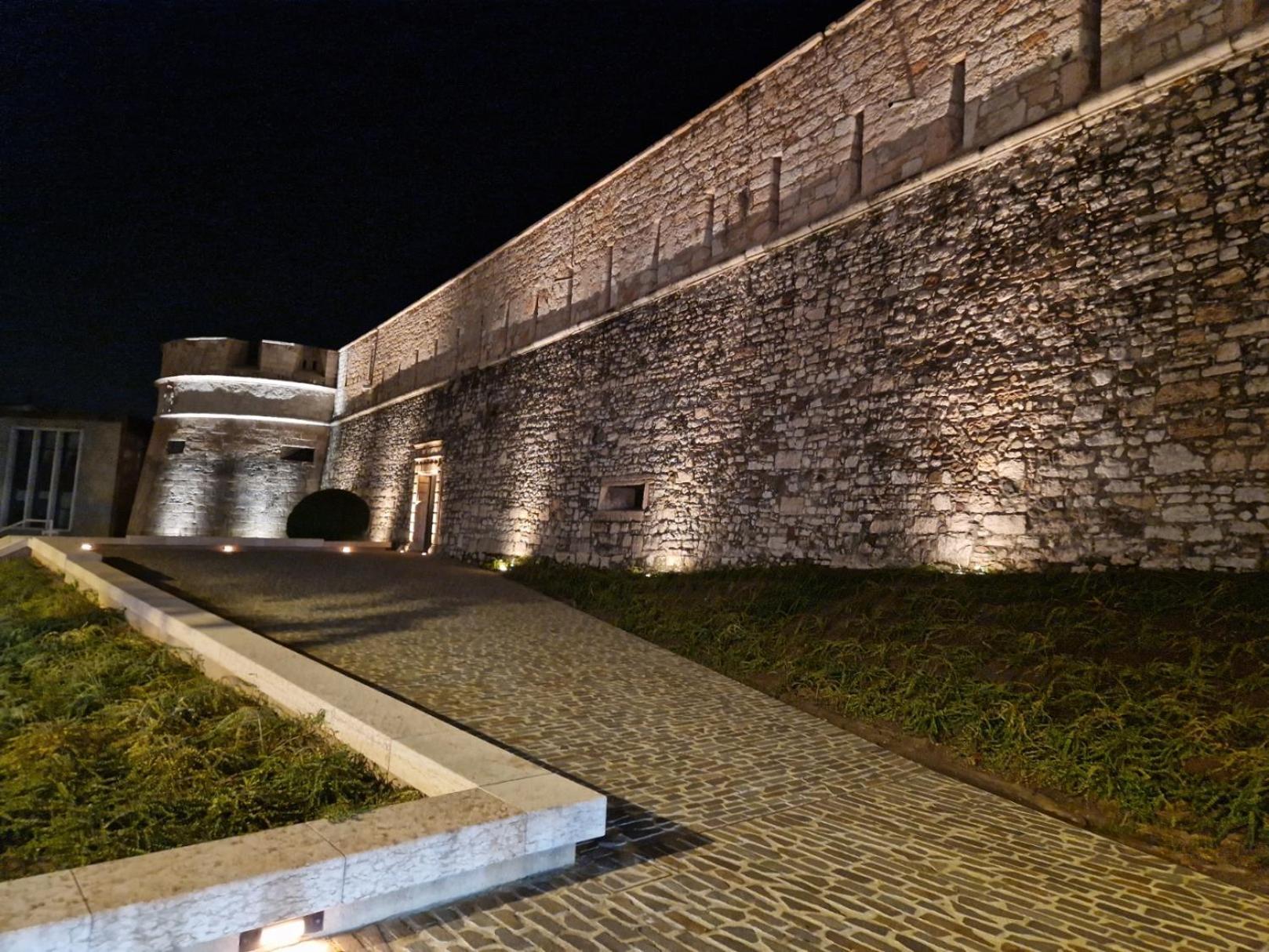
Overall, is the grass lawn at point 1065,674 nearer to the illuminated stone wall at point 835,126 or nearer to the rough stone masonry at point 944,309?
the rough stone masonry at point 944,309

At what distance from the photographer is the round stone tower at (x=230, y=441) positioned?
72.7 feet

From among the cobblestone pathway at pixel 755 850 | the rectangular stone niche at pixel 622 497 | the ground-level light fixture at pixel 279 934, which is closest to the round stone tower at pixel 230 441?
the rectangular stone niche at pixel 622 497

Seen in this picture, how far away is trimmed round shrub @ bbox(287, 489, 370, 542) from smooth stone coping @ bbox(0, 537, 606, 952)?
15.2 m

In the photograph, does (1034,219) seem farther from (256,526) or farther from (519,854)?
(256,526)

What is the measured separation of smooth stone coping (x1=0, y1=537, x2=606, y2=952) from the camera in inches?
76.5

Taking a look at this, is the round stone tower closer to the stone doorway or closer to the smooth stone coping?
the stone doorway

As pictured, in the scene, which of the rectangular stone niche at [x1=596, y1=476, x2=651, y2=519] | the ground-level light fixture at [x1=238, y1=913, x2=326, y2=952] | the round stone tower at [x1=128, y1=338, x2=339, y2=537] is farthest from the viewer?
the round stone tower at [x1=128, y1=338, x2=339, y2=537]

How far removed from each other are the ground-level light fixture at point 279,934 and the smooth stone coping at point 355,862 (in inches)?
1.8

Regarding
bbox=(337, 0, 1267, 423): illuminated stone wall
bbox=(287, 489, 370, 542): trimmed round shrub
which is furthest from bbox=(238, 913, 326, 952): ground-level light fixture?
bbox=(287, 489, 370, 542): trimmed round shrub

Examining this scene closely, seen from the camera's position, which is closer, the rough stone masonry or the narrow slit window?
the rough stone masonry

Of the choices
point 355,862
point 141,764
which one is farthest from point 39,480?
point 355,862

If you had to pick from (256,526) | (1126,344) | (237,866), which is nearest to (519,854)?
(237,866)

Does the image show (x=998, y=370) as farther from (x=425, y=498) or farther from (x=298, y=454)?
(x=298, y=454)

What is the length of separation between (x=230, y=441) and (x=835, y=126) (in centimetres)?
2013
